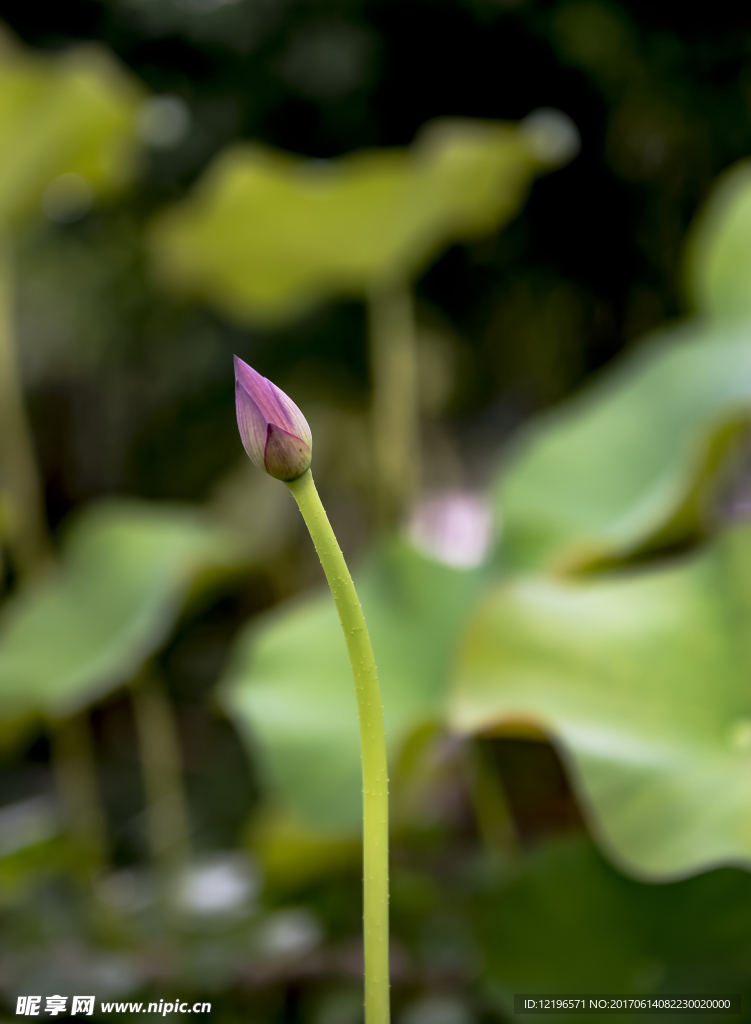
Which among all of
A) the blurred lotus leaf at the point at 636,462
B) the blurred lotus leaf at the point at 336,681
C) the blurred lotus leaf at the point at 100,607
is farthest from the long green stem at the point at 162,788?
the blurred lotus leaf at the point at 636,462

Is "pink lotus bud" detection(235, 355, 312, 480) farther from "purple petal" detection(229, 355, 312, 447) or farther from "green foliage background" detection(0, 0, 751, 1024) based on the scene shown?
"green foliage background" detection(0, 0, 751, 1024)

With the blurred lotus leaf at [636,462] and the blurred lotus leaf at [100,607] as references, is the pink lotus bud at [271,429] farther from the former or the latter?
the blurred lotus leaf at [100,607]

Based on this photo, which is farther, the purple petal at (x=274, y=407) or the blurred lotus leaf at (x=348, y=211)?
the blurred lotus leaf at (x=348, y=211)

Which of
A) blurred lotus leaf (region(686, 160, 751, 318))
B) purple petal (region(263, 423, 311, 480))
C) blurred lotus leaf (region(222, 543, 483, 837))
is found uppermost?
blurred lotus leaf (region(686, 160, 751, 318))

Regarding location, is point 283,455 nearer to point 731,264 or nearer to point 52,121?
point 731,264

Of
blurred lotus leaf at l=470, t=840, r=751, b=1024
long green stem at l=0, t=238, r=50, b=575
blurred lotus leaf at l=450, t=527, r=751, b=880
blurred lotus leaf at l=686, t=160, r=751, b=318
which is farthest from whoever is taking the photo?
long green stem at l=0, t=238, r=50, b=575

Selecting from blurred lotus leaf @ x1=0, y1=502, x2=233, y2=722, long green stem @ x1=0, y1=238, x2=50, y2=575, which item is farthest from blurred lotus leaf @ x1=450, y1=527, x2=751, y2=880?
long green stem @ x1=0, y1=238, x2=50, y2=575

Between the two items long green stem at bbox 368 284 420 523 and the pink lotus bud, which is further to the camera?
long green stem at bbox 368 284 420 523
